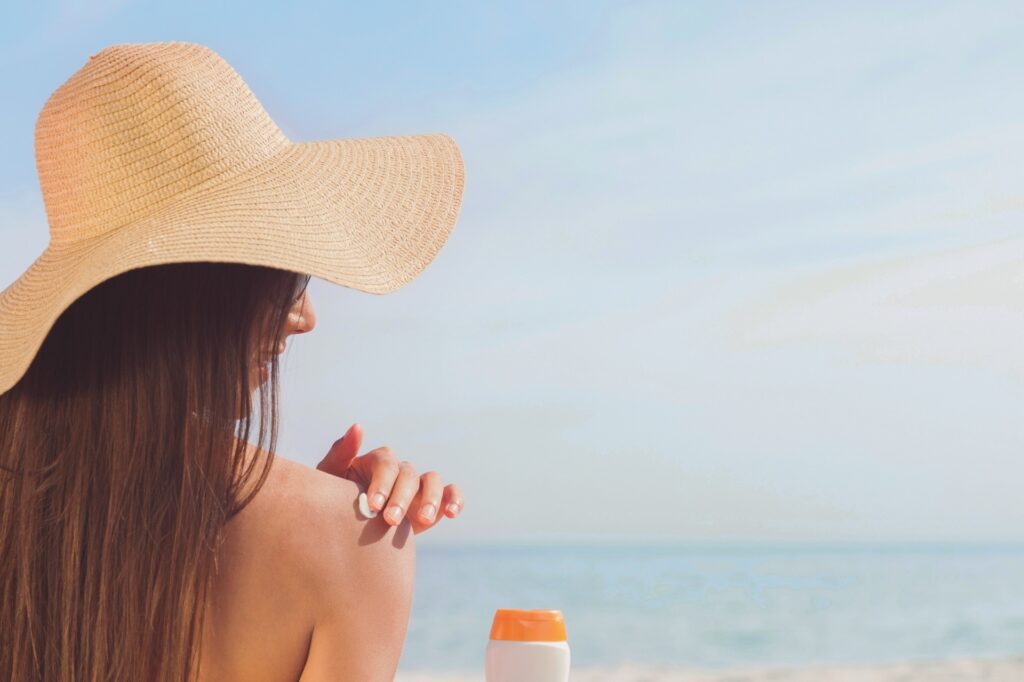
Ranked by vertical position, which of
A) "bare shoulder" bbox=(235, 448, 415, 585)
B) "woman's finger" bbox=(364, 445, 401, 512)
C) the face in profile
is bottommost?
"bare shoulder" bbox=(235, 448, 415, 585)

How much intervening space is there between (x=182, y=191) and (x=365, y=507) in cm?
44

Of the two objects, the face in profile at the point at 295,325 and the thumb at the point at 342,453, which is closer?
the face in profile at the point at 295,325

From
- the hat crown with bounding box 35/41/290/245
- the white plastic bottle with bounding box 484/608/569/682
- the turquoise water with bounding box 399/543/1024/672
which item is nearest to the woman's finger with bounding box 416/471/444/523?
the white plastic bottle with bounding box 484/608/569/682

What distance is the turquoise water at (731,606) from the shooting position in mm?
16812

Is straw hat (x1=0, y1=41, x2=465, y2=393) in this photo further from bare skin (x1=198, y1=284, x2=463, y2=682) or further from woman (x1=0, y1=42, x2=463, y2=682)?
bare skin (x1=198, y1=284, x2=463, y2=682)

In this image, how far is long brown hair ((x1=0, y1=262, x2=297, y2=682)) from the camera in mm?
1271

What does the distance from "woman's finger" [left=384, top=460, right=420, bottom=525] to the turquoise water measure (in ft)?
45.4

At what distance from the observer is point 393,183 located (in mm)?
1514

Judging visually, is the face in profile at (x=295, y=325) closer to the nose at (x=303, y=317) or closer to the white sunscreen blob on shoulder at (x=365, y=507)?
the nose at (x=303, y=317)

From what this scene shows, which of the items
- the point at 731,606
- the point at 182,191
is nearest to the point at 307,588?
the point at 182,191

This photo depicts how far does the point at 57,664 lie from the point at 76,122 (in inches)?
25.4

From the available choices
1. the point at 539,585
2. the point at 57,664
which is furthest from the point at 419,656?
the point at 57,664

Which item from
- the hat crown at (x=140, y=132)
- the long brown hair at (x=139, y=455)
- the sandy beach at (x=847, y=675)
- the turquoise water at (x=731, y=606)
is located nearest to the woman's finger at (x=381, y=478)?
the long brown hair at (x=139, y=455)

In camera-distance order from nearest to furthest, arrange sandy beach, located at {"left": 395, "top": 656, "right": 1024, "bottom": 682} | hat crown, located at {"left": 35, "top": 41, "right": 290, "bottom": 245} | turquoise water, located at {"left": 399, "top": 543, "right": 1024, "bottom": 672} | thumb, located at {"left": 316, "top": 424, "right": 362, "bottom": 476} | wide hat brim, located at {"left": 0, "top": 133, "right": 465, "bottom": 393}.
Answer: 1. wide hat brim, located at {"left": 0, "top": 133, "right": 465, "bottom": 393}
2. hat crown, located at {"left": 35, "top": 41, "right": 290, "bottom": 245}
3. thumb, located at {"left": 316, "top": 424, "right": 362, "bottom": 476}
4. sandy beach, located at {"left": 395, "top": 656, "right": 1024, "bottom": 682}
5. turquoise water, located at {"left": 399, "top": 543, "right": 1024, "bottom": 672}
